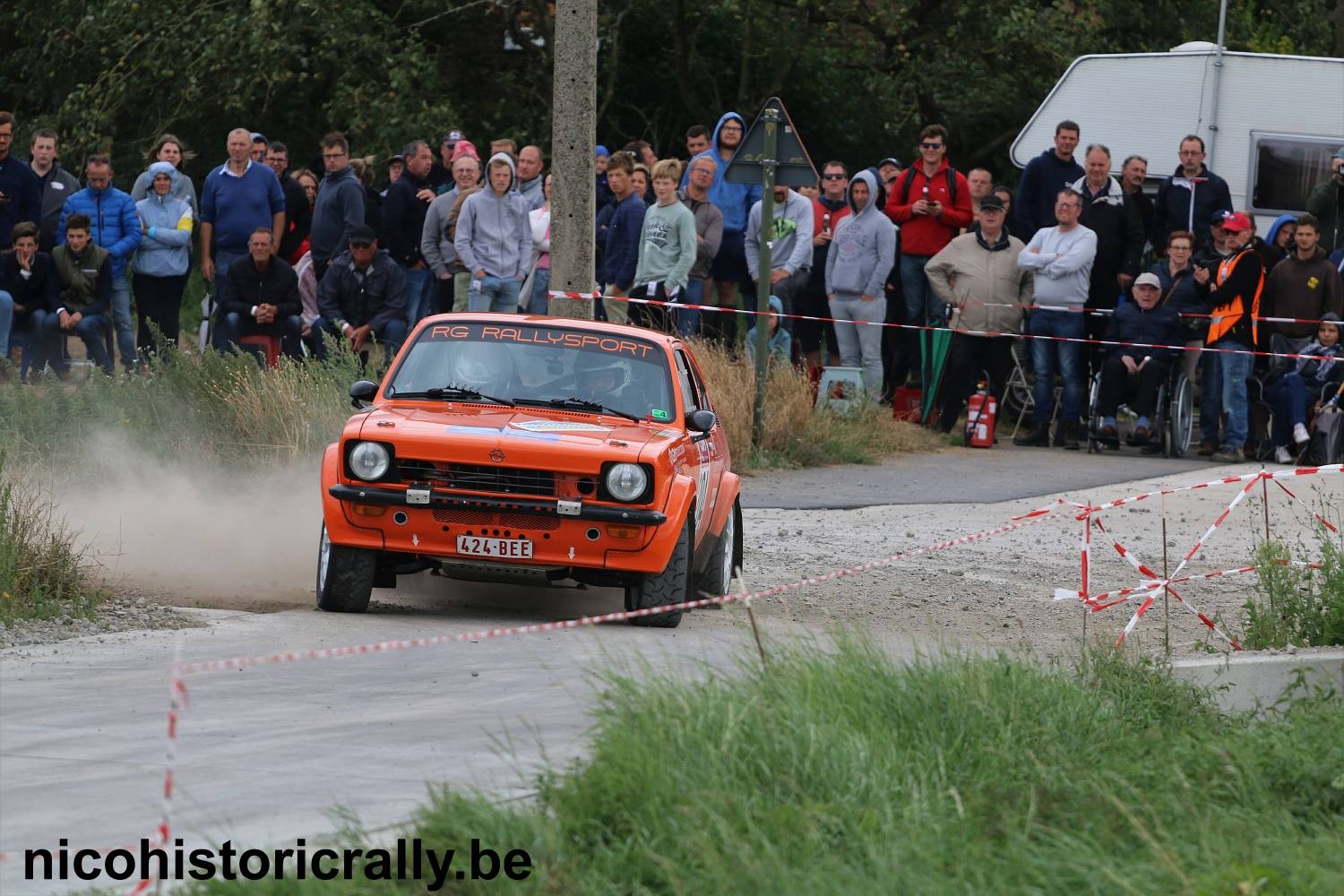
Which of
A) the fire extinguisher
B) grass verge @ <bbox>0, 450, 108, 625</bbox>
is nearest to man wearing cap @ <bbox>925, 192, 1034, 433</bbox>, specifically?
the fire extinguisher

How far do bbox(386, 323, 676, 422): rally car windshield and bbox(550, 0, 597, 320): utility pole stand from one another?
3683 mm

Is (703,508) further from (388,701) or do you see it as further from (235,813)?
(235,813)

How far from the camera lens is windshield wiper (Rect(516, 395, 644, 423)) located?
11734mm

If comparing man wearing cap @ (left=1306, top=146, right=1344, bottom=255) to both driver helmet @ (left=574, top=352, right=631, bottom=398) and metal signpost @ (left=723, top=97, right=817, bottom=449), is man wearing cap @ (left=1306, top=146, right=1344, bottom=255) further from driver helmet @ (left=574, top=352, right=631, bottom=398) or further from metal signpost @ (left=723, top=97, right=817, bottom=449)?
driver helmet @ (left=574, top=352, right=631, bottom=398)

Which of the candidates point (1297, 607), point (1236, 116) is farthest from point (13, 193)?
point (1297, 607)

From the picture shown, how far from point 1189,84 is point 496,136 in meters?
11.8

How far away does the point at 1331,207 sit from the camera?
21938mm

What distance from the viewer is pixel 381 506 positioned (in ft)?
35.4

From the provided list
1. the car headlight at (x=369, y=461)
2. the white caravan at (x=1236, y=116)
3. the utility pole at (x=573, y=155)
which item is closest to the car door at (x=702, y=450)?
the car headlight at (x=369, y=461)

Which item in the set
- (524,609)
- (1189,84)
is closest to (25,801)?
(524,609)

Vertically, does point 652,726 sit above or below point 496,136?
below

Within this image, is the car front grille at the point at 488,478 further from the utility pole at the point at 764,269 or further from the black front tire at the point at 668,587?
the utility pole at the point at 764,269

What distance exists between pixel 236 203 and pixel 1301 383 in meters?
11.0

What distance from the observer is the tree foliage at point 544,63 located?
2892cm
